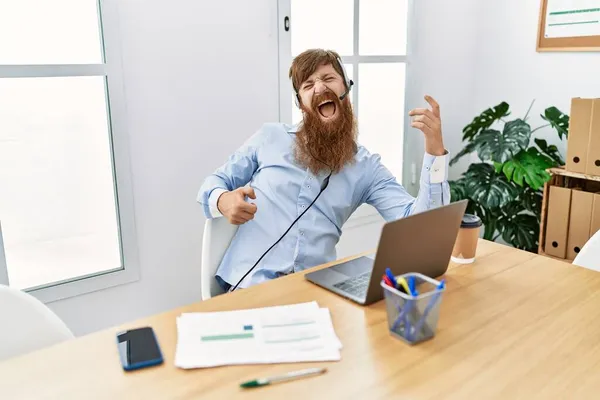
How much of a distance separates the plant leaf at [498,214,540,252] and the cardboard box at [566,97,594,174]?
48 centimetres

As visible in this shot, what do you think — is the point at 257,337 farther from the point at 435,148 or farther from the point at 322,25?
the point at 322,25

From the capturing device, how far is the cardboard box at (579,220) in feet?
8.70

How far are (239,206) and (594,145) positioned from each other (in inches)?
73.0

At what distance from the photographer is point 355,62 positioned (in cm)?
302

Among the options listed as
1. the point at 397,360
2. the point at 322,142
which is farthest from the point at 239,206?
the point at 397,360

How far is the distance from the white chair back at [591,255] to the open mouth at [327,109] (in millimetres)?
870

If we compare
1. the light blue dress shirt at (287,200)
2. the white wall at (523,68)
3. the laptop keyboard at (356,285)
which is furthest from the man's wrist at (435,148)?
the white wall at (523,68)

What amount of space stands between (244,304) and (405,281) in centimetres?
36

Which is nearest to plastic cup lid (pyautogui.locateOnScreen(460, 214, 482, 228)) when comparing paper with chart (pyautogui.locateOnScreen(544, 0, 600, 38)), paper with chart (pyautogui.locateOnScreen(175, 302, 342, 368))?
paper with chart (pyautogui.locateOnScreen(175, 302, 342, 368))

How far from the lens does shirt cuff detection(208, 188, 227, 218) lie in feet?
5.50

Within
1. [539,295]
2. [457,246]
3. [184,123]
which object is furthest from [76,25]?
[539,295]

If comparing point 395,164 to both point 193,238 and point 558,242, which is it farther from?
point 193,238

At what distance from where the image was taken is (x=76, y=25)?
213 centimetres

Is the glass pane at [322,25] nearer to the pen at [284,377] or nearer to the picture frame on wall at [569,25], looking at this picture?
the picture frame on wall at [569,25]
